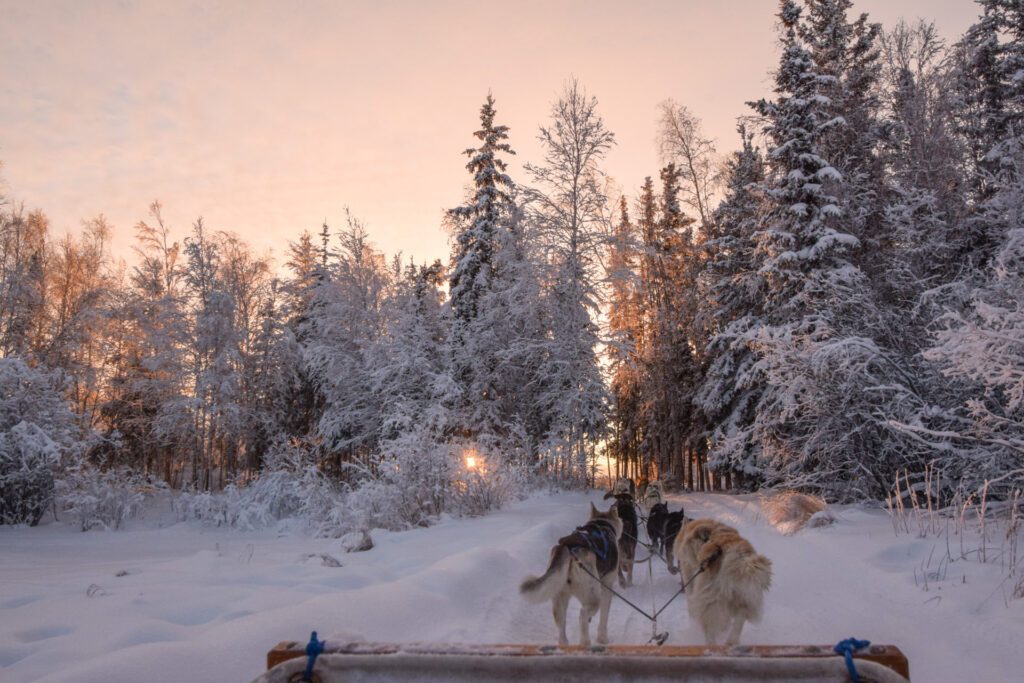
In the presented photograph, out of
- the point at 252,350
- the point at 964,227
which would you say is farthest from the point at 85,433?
the point at 964,227

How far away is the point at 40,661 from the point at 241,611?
133 centimetres

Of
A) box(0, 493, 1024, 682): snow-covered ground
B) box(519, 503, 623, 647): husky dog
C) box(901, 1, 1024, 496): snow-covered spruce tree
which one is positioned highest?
box(901, 1, 1024, 496): snow-covered spruce tree

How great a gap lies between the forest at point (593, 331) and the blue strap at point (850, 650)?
417 centimetres

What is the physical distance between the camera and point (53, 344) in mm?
23500

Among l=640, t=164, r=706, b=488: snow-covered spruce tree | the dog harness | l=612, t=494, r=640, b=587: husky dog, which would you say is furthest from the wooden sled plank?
l=640, t=164, r=706, b=488: snow-covered spruce tree

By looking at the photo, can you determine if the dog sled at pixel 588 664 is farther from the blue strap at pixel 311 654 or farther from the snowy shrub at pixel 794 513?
the snowy shrub at pixel 794 513

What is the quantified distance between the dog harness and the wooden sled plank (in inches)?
78.4

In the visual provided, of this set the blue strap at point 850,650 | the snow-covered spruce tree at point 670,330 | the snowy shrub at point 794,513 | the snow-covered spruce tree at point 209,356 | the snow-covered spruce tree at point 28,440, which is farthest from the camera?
the snow-covered spruce tree at point 670,330

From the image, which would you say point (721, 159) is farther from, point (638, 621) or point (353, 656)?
point (353, 656)

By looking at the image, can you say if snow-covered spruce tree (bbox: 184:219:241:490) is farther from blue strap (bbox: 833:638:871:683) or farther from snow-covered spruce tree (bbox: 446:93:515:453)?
blue strap (bbox: 833:638:871:683)

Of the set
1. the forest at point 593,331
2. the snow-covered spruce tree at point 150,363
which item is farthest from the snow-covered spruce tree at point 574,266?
the snow-covered spruce tree at point 150,363

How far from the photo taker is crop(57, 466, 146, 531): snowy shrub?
1217cm

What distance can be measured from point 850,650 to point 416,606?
342cm

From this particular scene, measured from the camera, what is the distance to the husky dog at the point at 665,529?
7131mm
